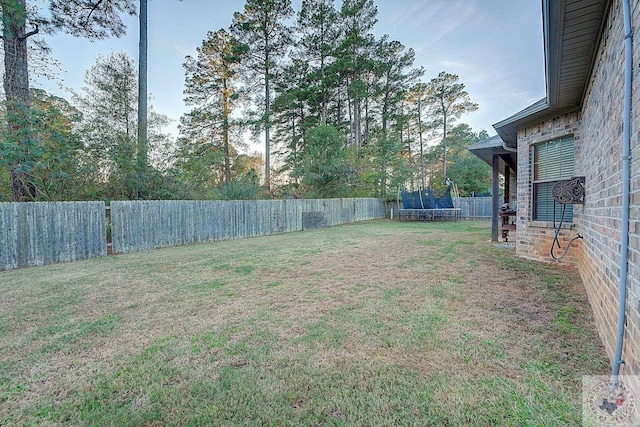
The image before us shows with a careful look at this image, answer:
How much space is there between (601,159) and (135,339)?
389 centimetres

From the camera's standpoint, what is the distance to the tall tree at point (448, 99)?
19.5 m

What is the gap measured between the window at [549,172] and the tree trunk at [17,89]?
9.07 metres

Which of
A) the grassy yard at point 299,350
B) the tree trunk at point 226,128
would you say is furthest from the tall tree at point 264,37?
the grassy yard at point 299,350

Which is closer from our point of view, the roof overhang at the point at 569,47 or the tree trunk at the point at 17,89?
the roof overhang at the point at 569,47

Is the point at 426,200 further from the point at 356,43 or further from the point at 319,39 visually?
the point at 319,39

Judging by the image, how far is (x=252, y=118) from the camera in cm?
1528

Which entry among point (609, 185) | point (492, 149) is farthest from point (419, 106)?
point (609, 185)

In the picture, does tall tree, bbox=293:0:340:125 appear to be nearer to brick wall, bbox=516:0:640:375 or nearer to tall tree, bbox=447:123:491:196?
tall tree, bbox=447:123:491:196

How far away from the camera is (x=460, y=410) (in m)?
1.39

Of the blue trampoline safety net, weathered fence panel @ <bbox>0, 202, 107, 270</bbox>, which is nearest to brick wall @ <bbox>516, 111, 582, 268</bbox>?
weathered fence panel @ <bbox>0, 202, 107, 270</bbox>

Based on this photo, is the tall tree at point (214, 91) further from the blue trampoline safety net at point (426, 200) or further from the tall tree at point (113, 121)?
the blue trampoline safety net at point (426, 200)

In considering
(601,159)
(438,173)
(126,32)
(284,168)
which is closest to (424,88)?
(438,173)

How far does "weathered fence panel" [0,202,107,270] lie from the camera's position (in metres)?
4.81

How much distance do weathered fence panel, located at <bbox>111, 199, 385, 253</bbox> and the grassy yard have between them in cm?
268
